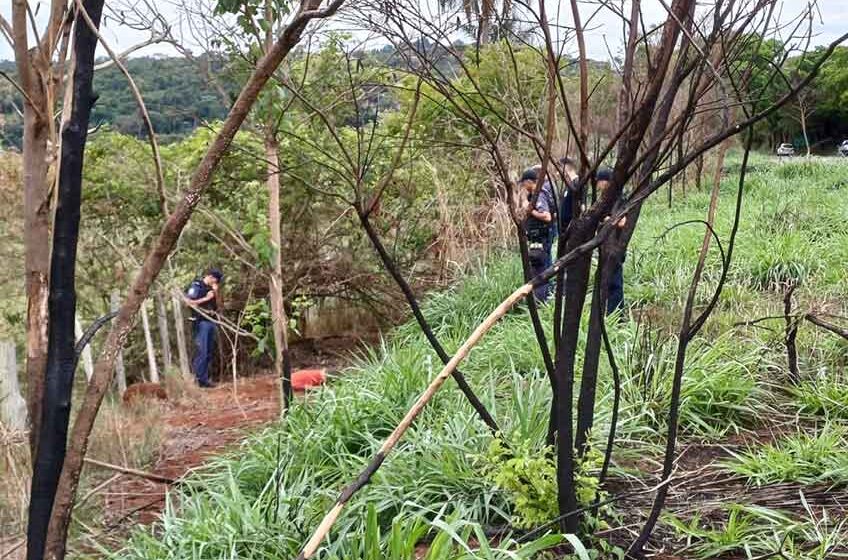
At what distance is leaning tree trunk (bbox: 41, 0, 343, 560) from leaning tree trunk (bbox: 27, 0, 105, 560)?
0.08 feet

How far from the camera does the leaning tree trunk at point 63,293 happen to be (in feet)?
4.03

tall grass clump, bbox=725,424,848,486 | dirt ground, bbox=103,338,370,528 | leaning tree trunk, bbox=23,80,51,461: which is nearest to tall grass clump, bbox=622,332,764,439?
tall grass clump, bbox=725,424,848,486

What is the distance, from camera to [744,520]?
8.81ft

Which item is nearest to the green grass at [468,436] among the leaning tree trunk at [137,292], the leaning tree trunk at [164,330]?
the leaning tree trunk at [137,292]

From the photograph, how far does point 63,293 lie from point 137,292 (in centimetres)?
13

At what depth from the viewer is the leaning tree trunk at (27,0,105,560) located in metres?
1.23

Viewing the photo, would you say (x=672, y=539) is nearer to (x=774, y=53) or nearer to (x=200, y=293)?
(x=774, y=53)

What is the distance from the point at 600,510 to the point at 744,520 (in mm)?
504

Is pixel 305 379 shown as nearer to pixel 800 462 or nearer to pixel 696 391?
pixel 696 391

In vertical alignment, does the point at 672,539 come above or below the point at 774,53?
below

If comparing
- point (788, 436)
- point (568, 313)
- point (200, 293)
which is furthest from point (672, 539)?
point (200, 293)

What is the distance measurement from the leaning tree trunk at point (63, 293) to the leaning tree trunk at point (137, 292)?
0.03 m

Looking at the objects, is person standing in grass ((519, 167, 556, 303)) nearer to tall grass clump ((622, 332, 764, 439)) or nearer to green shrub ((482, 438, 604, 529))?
tall grass clump ((622, 332, 764, 439))

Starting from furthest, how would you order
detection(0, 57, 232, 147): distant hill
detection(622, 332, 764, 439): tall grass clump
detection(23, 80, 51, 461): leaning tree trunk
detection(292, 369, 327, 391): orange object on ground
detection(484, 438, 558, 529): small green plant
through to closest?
detection(292, 369, 327, 391): orange object on ground → detection(0, 57, 232, 147): distant hill → detection(622, 332, 764, 439): tall grass clump → detection(484, 438, 558, 529): small green plant → detection(23, 80, 51, 461): leaning tree trunk
